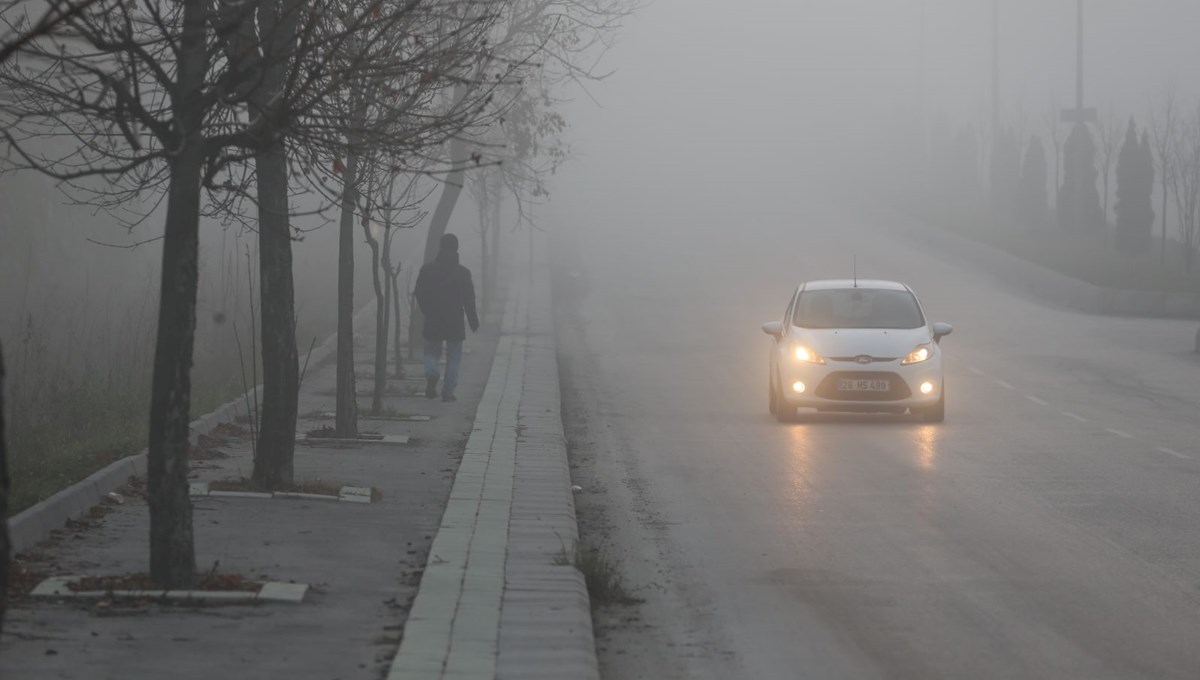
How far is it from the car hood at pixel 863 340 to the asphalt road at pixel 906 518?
809 millimetres

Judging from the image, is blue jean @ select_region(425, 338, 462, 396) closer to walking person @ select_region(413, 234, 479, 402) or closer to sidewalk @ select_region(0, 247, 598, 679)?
walking person @ select_region(413, 234, 479, 402)

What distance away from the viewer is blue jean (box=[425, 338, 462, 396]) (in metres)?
19.2

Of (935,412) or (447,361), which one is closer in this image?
(935,412)

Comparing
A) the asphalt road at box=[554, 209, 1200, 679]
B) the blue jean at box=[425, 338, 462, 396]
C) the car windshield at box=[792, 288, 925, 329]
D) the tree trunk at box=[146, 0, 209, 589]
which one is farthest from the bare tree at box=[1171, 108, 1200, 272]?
the tree trunk at box=[146, 0, 209, 589]

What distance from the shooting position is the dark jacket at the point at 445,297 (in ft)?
64.9

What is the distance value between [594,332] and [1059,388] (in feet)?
40.9

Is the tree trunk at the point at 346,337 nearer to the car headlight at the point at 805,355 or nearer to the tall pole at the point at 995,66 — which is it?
the car headlight at the point at 805,355

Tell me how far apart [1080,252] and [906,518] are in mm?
45525

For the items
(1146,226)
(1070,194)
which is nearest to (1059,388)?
(1146,226)

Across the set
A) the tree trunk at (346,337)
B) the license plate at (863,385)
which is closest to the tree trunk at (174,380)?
the tree trunk at (346,337)

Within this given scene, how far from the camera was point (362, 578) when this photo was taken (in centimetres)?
844

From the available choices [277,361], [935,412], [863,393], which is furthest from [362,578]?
[935,412]

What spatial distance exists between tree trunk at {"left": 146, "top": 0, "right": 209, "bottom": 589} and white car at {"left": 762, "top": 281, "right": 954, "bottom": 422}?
36.0ft

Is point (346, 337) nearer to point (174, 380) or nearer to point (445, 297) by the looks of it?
point (445, 297)
